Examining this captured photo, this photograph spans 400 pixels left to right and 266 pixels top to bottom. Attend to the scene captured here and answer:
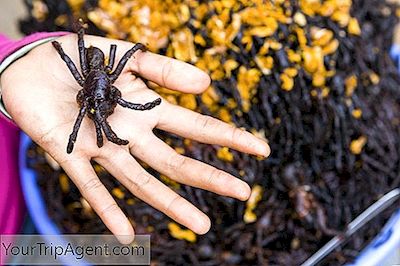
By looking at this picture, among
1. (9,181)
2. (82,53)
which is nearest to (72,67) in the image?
(82,53)

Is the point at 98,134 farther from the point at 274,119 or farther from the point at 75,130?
the point at 274,119

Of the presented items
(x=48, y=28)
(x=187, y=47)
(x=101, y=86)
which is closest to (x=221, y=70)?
(x=187, y=47)

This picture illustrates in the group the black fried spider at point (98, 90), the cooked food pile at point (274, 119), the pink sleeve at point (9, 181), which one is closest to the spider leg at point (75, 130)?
the black fried spider at point (98, 90)

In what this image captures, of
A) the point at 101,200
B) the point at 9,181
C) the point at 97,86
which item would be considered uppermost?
the point at 97,86

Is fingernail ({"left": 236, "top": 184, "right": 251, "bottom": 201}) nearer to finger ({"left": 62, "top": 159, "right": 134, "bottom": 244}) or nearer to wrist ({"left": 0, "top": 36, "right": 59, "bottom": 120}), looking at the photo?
finger ({"left": 62, "top": 159, "right": 134, "bottom": 244})

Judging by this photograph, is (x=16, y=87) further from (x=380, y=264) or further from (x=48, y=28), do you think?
(x=380, y=264)

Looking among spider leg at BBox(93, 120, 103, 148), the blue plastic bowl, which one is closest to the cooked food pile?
the blue plastic bowl

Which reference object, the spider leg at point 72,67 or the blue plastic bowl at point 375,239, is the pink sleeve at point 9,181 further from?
the spider leg at point 72,67
